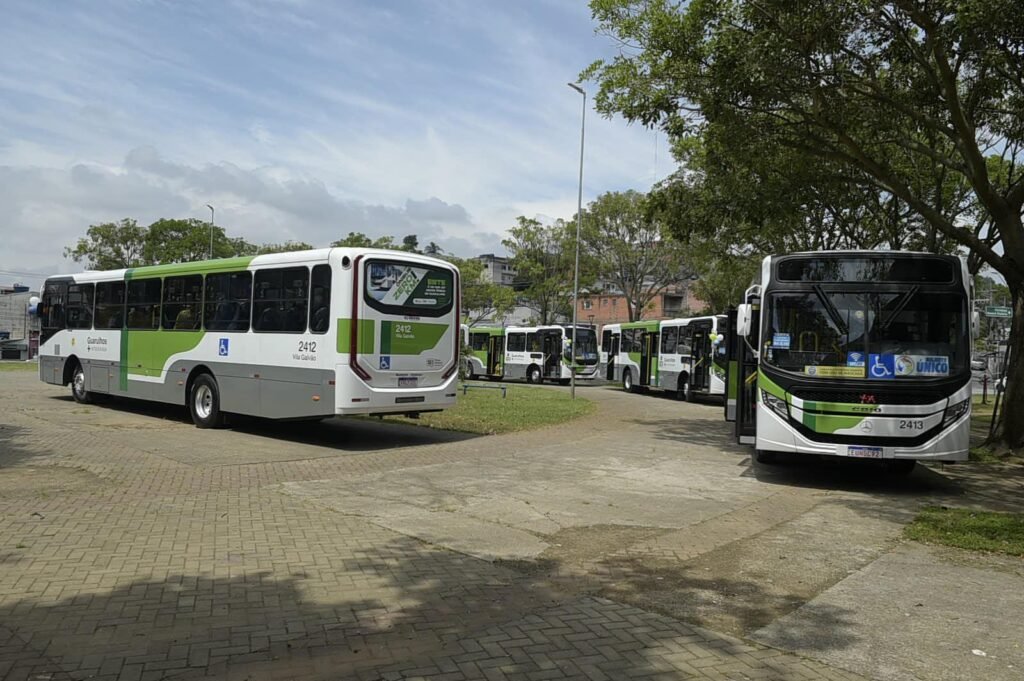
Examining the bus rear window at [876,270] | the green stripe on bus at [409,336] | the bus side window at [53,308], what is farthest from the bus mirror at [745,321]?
the bus side window at [53,308]

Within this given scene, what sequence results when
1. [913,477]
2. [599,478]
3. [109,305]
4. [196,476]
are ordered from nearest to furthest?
[196,476] → [599,478] → [913,477] → [109,305]

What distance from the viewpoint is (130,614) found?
15.2 ft

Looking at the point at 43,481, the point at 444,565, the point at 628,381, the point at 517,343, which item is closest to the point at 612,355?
the point at 628,381

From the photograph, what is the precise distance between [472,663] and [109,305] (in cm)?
1531

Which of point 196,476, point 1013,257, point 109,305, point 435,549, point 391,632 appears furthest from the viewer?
point 109,305

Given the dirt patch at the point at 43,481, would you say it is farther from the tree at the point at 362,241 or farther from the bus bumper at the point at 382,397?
the tree at the point at 362,241

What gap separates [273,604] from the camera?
4895 millimetres

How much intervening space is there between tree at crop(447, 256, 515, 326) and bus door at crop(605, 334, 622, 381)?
532 inches

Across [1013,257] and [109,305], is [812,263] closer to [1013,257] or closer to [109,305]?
[1013,257]

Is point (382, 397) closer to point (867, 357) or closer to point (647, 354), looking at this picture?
point (867, 357)

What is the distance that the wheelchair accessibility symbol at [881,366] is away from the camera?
955cm

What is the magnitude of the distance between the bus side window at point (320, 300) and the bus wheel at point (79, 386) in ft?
28.1

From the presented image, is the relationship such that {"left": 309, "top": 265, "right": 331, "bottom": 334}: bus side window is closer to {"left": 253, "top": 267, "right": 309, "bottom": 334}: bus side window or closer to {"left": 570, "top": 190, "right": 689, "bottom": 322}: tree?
{"left": 253, "top": 267, "right": 309, "bottom": 334}: bus side window

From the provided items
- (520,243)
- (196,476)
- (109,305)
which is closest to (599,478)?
(196,476)
